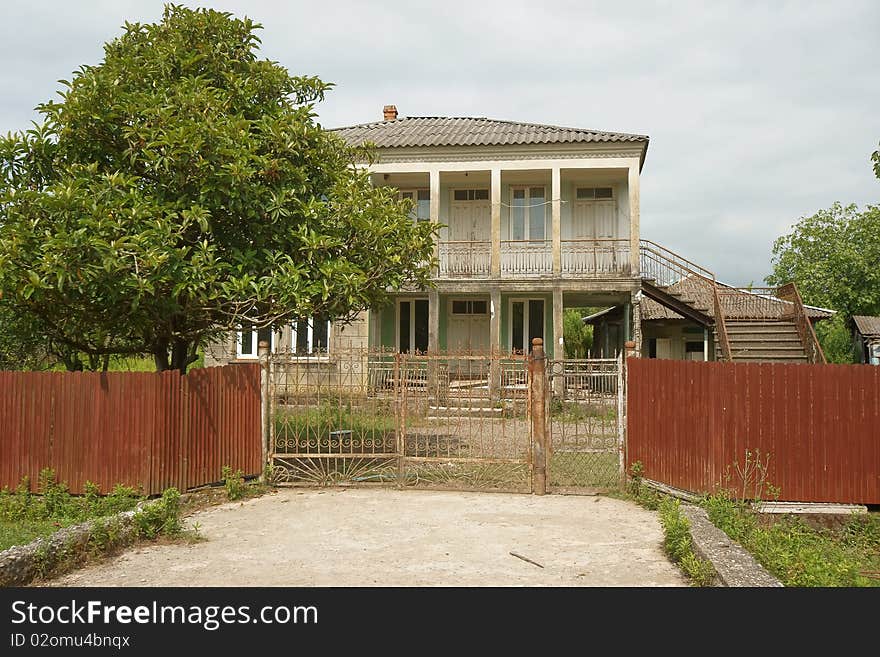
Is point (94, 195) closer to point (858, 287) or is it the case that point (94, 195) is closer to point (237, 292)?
point (237, 292)

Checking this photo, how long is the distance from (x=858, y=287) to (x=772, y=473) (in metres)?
29.5

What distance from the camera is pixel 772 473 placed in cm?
824

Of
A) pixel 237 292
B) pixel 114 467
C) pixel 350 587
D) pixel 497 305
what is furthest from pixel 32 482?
pixel 497 305

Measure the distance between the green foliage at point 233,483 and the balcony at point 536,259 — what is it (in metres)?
10.1

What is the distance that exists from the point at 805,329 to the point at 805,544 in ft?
34.7

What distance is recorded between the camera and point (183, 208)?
8867mm

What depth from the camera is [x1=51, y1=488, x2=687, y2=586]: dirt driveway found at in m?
6.08

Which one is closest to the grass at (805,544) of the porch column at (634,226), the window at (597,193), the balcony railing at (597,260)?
the porch column at (634,226)

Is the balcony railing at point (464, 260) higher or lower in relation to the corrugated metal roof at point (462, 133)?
lower

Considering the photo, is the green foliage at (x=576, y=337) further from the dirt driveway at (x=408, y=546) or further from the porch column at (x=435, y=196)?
the dirt driveway at (x=408, y=546)

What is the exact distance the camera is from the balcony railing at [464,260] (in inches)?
738

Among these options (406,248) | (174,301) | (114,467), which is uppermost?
(406,248)

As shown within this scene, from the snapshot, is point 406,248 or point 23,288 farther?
point 406,248

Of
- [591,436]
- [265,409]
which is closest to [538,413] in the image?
[591,436]
